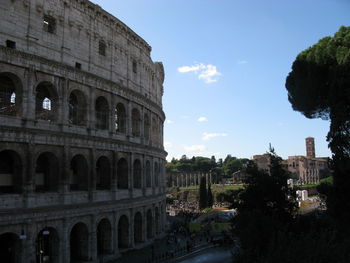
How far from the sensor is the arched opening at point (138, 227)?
94.1ft

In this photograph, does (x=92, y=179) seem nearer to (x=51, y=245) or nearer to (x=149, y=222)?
(x=51, y=245)

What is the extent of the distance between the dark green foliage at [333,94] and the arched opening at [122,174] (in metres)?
14.4

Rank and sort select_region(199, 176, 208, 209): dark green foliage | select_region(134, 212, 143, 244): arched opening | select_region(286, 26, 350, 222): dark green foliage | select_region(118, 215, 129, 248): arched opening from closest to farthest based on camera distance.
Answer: select_region(286, 26, 350, 222): dark green foliage, select_region(118, 215, 129, 248): arched opening, select_region(134, 212, 143, 244): arched opening, select_region(199, 176, 208, 209): dark green foliage

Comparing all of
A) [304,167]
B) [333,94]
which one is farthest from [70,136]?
[304,167]

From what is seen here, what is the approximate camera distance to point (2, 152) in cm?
2017

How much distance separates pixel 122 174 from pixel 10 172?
905 cm

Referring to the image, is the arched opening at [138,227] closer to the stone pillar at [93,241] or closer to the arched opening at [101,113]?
the stone pillar at [93,241]

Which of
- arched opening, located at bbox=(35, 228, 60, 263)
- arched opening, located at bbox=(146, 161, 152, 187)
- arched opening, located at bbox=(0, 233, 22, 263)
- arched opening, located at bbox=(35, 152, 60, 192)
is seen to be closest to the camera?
arched opening, located at bbox=(0, 233, 22, 263)

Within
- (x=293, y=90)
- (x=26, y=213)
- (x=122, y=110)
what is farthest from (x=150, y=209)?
(x=293, y=90)

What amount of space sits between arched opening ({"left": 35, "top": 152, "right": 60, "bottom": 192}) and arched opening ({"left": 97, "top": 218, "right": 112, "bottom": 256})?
506cm

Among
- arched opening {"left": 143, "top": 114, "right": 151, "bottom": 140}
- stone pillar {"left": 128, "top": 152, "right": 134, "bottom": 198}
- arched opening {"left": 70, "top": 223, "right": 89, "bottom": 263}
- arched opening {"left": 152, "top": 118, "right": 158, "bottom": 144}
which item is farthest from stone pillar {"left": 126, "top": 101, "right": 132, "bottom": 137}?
arched opening {"left": 70, "top": 223, "right": 89, "bottom": 263}

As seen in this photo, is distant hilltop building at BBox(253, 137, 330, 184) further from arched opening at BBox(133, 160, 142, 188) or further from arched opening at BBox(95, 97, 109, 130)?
arched opening at BBox(95, 97, 109, 130)

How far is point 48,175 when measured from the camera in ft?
70.3

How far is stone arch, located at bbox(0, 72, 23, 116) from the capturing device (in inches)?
771
